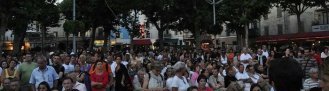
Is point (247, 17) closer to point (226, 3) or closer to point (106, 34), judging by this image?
point (226, 3)

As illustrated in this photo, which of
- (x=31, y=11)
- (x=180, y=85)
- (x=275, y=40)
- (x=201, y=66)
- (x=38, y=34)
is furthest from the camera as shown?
(x=38, y=34)

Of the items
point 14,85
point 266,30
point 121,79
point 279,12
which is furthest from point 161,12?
point 14,85

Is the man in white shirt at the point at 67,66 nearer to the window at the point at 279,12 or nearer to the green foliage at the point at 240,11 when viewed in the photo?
the green foliage at the point at 240,11

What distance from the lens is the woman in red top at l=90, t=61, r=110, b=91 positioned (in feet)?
37.6

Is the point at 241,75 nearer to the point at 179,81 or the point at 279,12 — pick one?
the point at 179,81

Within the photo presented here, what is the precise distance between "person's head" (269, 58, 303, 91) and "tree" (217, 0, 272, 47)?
129 feet

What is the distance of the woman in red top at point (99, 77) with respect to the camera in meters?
11.4

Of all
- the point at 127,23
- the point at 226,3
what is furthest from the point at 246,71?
the point at 127,23

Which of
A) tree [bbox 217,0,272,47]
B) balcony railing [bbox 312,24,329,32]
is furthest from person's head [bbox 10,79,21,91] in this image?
balcony railing [bbox 312,24,329,32]

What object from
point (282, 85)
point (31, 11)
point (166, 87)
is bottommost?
point (166, 87)

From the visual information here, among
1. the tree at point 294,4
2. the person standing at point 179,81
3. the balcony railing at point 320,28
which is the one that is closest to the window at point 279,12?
the balcony railing at point 320,28

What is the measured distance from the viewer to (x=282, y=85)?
3289 millimetres

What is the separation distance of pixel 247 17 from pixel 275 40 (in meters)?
12.0

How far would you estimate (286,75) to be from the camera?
10.7ft
